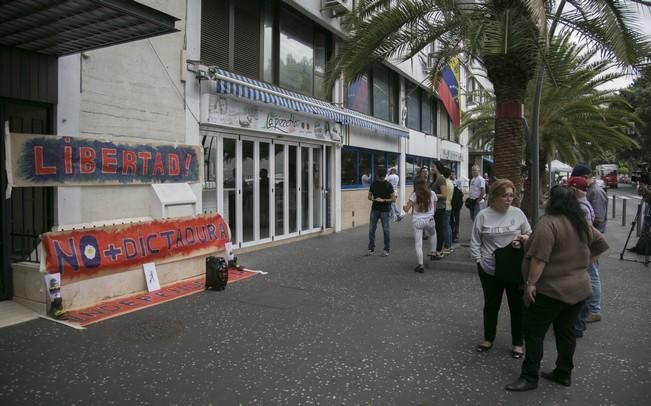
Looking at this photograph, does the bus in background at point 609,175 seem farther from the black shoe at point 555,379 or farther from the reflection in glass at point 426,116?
the black shoe at point 555,379

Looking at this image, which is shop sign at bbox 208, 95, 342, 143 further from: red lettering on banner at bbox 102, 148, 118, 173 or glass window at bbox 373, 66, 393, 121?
glass window at bbox 373, 66, 393, 121

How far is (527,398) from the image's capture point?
3.37 meters

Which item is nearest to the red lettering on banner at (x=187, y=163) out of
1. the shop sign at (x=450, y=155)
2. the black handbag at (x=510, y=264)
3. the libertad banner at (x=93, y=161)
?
the libertad banner at (x=93, y=161)

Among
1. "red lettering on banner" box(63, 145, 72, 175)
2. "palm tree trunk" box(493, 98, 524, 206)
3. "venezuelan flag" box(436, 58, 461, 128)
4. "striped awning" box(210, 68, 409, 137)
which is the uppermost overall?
"venezuelan flag" box(436, 58, 461, 128)

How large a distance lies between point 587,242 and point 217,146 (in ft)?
21.8

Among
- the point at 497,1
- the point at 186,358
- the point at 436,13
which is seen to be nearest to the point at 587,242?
the point at 186,358

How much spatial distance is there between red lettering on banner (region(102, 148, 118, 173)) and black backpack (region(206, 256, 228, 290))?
6.11 feet

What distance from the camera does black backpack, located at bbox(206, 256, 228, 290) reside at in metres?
6.30

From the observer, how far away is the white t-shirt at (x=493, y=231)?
410 centimetres

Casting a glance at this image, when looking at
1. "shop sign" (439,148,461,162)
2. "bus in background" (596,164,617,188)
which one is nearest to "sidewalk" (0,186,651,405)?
"shop sign" (439,148,461,162)

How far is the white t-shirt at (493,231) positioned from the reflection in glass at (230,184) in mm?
5722

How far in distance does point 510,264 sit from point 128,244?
4.55 meters

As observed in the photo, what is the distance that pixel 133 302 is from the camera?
5.67 meters

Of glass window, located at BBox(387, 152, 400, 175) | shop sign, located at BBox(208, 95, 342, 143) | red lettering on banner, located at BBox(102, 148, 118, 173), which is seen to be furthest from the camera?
glass window, located at BBox(387, 152, 400, 175)
